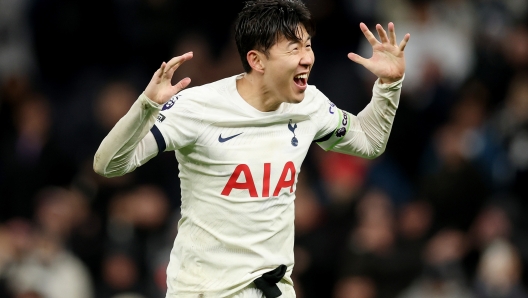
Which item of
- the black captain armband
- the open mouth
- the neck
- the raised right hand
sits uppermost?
the raised right hand

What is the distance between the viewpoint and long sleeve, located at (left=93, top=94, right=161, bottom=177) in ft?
15.6

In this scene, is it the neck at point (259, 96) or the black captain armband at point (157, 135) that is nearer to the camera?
the black captain armband at point (157, 135)

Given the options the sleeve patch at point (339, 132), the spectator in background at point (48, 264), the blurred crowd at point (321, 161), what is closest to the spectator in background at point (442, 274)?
the blurred crowd at point (321, 161)

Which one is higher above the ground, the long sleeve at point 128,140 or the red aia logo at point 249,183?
the long sleeve at point 128,140

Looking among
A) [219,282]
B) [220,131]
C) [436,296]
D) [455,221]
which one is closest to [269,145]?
[220,131]

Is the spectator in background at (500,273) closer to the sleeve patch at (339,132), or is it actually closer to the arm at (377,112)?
the arm at (377,112)

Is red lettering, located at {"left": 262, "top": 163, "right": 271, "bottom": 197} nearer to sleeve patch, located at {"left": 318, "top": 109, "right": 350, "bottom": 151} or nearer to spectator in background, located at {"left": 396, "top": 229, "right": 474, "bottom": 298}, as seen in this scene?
sleeve patch, located at {"left": 318, "top": 109, "right": 350, "bottom": 151}

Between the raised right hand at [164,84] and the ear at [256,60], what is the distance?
0.45 meters

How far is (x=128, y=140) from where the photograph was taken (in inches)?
188

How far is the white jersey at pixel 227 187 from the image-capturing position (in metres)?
5.08

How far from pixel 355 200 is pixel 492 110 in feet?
Result: 5.96

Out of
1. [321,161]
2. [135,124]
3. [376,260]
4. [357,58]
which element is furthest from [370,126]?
[321,161]

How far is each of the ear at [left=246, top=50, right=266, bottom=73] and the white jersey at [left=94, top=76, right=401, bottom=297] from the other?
0.16 meters

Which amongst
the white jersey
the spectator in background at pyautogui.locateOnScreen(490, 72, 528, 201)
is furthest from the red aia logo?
the spectator in background at pyautogui.locateOnScreen(490, 72, 528, 201)
